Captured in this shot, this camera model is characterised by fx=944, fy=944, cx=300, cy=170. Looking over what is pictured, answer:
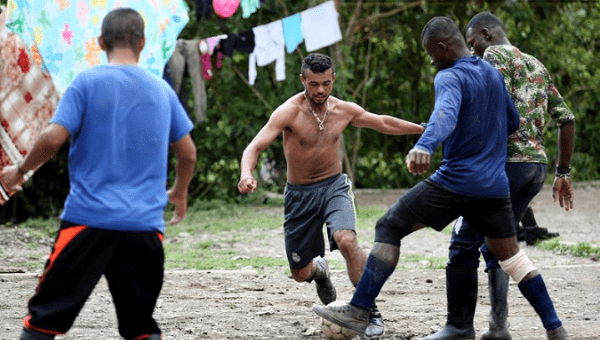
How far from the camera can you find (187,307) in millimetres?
6133

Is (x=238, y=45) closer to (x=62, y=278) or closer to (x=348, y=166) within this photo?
(x=348, y=166)

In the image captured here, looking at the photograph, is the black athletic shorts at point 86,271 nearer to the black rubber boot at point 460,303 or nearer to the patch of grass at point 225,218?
the black rubber boot at point 460,303

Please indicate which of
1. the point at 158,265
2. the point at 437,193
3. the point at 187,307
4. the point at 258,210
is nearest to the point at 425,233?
the point at 258,210

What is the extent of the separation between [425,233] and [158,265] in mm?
7372

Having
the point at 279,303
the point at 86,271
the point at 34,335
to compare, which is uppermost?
the point at 86,271

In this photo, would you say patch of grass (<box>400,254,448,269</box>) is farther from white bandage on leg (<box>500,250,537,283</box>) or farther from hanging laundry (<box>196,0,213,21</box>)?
hanging laundry (<box>196,0,213,21</box>)

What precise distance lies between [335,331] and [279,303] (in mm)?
1402

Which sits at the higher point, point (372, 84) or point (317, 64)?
point (317, 64)

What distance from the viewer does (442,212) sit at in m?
4.72

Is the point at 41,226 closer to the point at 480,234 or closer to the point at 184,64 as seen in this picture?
the point at 184,64

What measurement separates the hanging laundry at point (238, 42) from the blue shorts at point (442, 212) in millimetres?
7178

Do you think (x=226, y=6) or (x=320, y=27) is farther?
(x=320, y=27)

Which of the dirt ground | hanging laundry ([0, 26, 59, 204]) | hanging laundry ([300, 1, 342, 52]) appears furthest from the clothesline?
the dirt ground

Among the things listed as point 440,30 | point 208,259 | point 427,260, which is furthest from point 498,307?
point 208,259
